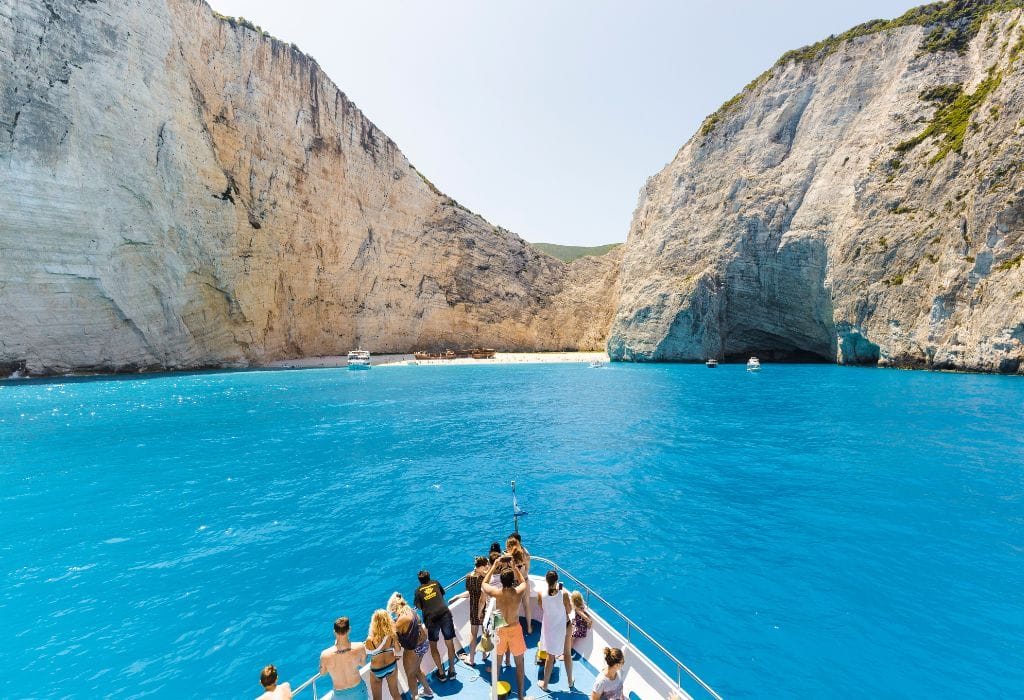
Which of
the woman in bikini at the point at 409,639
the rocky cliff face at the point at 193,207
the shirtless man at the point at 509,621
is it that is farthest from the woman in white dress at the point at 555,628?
the rocky cliff face at the point at 193,207

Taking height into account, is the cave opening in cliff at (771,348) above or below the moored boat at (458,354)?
above

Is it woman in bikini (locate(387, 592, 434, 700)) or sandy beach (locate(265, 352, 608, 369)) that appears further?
sandy beach (locate(265, 352, 608, 369))

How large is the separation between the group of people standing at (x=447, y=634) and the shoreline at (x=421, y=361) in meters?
65.6

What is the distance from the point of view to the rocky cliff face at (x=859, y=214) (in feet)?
140

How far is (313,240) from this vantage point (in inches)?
2665

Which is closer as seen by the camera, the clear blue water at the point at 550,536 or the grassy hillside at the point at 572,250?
the clear blue water at the point at 550,536

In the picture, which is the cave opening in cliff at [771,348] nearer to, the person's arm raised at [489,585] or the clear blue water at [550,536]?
the clear blue water at [550,536]

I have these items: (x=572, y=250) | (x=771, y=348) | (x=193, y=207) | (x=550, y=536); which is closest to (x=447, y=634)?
(x=550, y=536)

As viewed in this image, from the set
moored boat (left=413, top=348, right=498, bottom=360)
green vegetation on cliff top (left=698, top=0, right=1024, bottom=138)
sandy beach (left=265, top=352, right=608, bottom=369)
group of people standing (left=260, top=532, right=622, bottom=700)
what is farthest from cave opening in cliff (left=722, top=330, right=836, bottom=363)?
group of people standing (left=260, top=532, right=622, bottom=700)

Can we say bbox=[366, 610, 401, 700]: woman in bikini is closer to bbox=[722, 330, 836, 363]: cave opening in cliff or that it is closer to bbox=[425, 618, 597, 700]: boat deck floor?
bbox=[425, 618, 597, 700]: boat deck floor

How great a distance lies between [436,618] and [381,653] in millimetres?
1028

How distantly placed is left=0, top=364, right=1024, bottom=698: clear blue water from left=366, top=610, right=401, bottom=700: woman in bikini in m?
2.99

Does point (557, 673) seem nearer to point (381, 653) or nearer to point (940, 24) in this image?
point (381, 653)

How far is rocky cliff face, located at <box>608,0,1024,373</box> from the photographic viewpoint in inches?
1679
